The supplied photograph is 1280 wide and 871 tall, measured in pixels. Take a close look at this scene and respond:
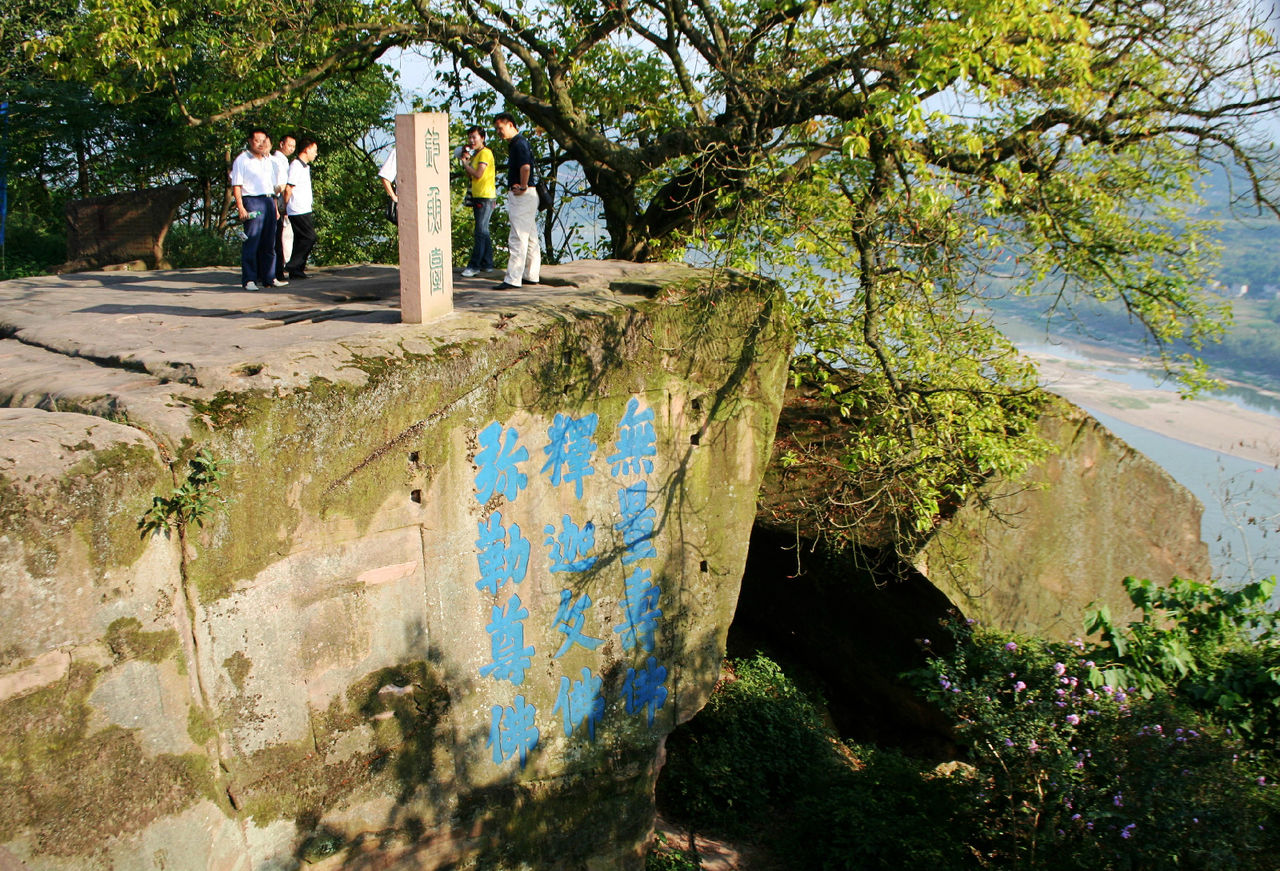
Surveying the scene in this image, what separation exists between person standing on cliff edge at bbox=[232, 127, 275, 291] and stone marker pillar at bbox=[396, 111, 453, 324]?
2070 millimetres

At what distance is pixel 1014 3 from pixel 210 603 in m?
5.30

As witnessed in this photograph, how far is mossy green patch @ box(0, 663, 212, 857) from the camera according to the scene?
126 inches

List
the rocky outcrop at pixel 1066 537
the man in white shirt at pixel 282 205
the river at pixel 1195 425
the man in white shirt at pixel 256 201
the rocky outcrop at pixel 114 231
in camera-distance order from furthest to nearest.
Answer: the river at pixel 1195 425, the rocky outcrop at pixel 114 231, the rocky outcrop at pixel 1066 537, the man in white shirt at pixel 282 205, the man in white shirt at pixel 256 201

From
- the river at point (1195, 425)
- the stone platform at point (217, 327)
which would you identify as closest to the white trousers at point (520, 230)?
the stone platform at point (217, 327)

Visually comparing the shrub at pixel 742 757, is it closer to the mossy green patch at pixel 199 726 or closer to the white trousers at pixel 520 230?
the white trousers at pixel 520 230

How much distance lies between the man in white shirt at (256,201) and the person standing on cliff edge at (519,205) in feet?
5.42

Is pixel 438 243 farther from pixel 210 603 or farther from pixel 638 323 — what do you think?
pixel 210 603

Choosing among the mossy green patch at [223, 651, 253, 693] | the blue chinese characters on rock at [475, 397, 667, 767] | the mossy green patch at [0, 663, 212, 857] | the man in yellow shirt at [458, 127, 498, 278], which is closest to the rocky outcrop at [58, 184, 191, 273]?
the man in yellow shirt at [458, 127, 498, 278]

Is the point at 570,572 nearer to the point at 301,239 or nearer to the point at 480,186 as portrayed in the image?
the point at 480,186

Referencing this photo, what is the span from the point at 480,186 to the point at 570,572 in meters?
3.09

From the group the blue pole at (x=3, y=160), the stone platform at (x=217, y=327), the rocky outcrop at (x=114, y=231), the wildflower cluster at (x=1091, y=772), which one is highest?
the blue pole at (x=3, y=160)

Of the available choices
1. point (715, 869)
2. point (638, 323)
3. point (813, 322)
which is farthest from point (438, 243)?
point (715, 869)

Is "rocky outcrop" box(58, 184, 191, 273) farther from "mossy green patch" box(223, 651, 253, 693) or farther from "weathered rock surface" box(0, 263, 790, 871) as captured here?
"mossy green patch" box(223, 651, 253, 693)

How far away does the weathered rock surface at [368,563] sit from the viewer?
3363mm
